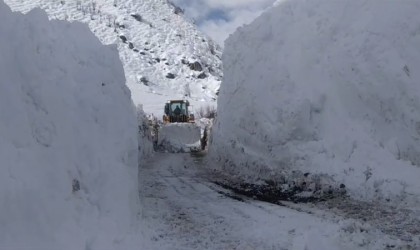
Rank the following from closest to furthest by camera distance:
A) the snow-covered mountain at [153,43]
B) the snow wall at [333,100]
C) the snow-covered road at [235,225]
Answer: the snow-covered road at [235,225]
the snow wall at [333,100]
the snow-covered mountain at [153,43]

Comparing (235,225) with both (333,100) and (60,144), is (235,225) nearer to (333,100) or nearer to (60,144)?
(60,144)

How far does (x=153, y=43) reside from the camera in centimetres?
11312

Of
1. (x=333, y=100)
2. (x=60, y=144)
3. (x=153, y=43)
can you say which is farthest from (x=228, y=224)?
(x=153, y=43)

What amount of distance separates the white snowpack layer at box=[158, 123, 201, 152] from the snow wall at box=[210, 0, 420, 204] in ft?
32.7

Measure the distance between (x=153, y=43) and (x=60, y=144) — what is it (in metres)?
108

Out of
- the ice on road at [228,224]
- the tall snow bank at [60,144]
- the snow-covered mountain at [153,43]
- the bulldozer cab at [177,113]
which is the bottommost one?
the ice on road at [228,224]

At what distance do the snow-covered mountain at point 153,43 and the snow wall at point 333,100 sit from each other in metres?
67.5

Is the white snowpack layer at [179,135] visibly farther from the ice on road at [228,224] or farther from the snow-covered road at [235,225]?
the snow-covered road at [235,225]

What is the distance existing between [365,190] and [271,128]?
14.8 feet

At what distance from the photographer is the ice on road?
21.7 ft

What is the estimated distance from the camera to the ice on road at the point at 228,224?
6.62m

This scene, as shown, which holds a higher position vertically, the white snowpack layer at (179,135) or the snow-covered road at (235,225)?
the white snowpack layer at (179,135)

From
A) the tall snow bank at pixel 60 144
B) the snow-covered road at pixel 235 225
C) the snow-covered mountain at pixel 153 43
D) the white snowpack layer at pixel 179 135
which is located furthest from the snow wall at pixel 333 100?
the snow-covered mountain at pixel 153 43

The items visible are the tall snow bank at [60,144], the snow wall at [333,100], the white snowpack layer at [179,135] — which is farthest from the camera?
the white snowpack layer at [179,135]
